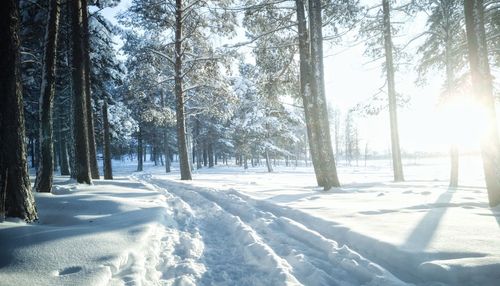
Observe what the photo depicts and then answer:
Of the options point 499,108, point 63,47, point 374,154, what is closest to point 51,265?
point 63,47

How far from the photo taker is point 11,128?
4.55 meters

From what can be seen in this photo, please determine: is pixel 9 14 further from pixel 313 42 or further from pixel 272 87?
pixel 272 87

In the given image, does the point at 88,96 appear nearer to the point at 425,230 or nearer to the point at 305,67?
the point at 305,67

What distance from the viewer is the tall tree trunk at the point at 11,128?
176 inches

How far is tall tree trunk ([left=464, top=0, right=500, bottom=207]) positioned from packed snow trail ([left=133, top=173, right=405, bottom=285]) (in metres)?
3.80

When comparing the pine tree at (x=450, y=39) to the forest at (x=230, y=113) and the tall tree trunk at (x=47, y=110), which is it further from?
the tall tree trunk at (x=47, y=110)

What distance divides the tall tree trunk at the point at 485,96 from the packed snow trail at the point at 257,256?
3.80m

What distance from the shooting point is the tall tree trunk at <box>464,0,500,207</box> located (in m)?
5.39

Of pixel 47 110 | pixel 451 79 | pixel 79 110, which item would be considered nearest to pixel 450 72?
pixel 451 79

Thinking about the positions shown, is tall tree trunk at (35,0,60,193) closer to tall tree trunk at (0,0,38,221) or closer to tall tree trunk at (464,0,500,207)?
tall tree trunk at (0,0,38,221)

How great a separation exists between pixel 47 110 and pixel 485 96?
967cm

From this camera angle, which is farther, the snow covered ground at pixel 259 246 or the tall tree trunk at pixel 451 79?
the tall tree trunk at pixel 451 79

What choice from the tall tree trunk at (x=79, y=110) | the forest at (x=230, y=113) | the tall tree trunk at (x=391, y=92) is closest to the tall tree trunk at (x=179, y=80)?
the forest at (x=230, y=113)

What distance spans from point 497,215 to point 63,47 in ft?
56.6
